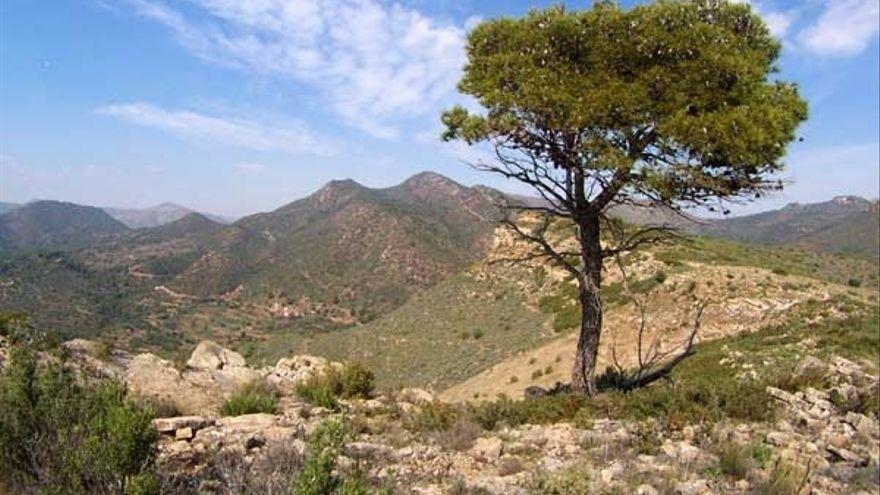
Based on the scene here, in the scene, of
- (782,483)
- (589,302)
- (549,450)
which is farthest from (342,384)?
(782,483)

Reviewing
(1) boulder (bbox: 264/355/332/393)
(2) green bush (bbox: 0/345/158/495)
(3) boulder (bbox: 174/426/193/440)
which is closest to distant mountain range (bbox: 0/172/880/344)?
(1) boulder (bbox: 264/355/332/393)

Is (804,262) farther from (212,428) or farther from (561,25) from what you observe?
(212,428)

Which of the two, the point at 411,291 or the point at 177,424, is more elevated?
the point at 177,424

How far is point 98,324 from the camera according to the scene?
4432 inches

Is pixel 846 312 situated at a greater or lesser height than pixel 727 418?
greater

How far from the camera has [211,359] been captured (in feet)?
54.9

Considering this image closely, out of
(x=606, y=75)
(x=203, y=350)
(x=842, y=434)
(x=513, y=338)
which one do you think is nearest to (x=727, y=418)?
(x=842, y=434)

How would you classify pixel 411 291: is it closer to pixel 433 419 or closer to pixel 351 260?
pixel 351 260

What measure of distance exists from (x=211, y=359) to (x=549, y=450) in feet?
34.7

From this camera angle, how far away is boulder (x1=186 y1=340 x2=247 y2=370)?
52.7ft

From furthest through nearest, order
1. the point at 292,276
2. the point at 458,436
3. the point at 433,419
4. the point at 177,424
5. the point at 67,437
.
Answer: the point at 292,276 → the point at 433,419 → the point at 458,436 → the point at 177,424 → the point at 67,437

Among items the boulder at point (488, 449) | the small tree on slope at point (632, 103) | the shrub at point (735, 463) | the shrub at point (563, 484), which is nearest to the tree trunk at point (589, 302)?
the small tree on slope at point (632, 103)

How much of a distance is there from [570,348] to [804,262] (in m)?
29.2

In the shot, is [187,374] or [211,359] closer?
[187,374]
